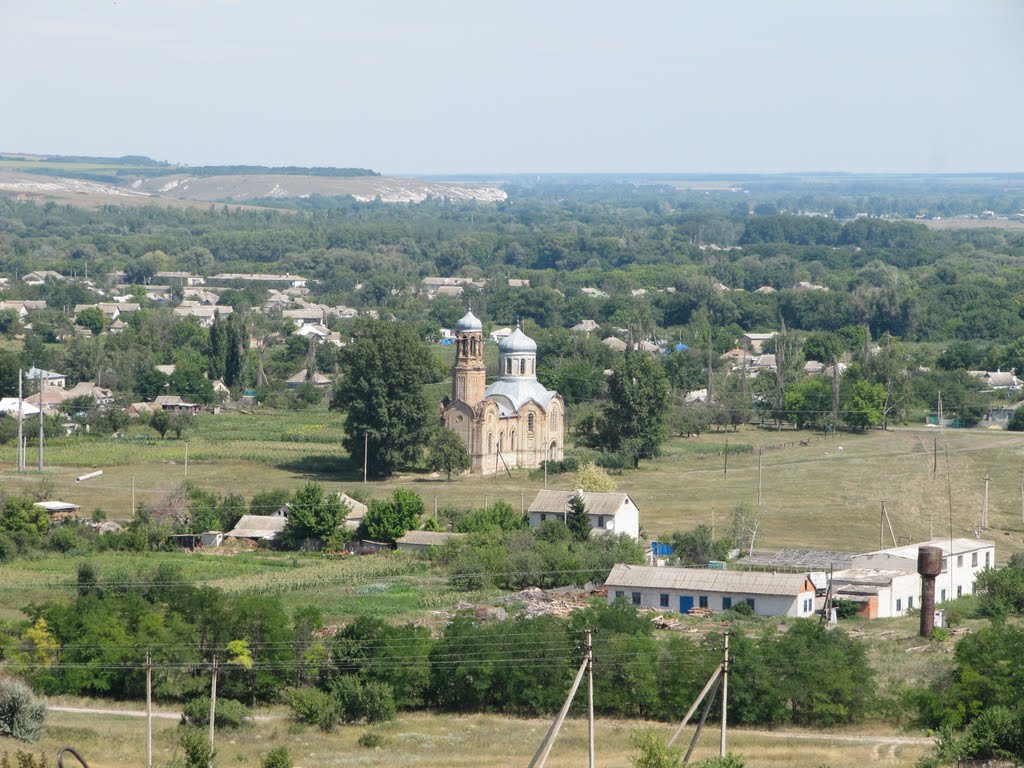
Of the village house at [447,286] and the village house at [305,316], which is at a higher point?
the village house at [447,286]

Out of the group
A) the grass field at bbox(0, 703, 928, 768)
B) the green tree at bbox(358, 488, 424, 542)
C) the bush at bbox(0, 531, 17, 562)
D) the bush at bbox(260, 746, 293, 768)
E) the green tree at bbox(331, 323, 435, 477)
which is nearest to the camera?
the bush at bbox(260, 746, 293, 768)

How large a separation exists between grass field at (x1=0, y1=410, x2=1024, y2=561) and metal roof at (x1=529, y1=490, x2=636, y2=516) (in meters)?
1.69

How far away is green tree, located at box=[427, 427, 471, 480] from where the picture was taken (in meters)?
51.8

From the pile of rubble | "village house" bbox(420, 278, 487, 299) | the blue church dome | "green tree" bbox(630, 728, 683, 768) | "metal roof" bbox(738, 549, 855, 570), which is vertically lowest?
"village house" bbox(420, 278, 487, 299)

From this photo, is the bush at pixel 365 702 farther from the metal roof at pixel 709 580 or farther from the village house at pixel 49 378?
the village house at pixel 49 378

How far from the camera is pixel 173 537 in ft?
142

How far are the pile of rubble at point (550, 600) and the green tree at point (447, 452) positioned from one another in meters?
14.5

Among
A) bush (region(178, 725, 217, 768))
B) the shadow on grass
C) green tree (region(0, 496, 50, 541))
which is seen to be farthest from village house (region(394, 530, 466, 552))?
bush (region(178, 725, 217, 768))

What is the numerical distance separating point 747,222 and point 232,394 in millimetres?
124424

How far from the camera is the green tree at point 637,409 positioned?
55.7m

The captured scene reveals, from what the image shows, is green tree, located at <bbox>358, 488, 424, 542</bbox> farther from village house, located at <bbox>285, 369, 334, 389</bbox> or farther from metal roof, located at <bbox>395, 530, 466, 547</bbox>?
village house, located at <bbox>285, 369, 334, 389</bbox>

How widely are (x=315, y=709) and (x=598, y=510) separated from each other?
49.6ft

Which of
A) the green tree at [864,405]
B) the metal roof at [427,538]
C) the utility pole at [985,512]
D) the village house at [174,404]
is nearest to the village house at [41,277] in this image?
the village house at [174,404]

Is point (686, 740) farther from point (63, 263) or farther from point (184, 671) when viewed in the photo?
point (63, 263)
